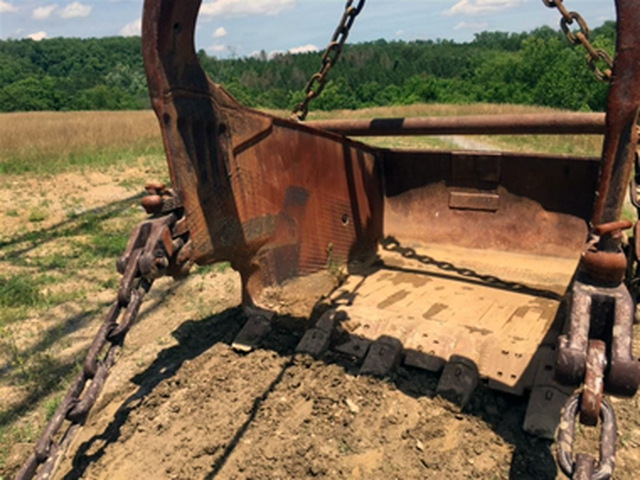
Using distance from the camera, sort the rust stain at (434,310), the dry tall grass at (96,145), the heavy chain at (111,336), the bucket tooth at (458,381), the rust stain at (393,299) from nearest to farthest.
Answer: the heavy chain at (111,336)
the bucket tooth at (458,381)
the rust stain at (434,310)
the rust stain at (393,299)
the dry tall grass at (96,145)

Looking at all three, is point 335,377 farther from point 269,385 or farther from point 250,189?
point 250,189

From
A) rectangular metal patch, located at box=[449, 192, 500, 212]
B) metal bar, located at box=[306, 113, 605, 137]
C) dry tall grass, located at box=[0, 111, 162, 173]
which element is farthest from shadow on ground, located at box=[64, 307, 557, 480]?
dry tall grass, located at box=[0, 111, 162, 173]

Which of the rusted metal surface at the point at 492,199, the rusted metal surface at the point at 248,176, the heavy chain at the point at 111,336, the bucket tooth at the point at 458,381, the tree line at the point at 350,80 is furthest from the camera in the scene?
the tree line at the point at 350,80

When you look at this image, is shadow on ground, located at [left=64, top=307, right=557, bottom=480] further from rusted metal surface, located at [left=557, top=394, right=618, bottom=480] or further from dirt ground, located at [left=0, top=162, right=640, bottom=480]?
rusted metal surface, located at [left=557, top=394, right=618, bottom=480]

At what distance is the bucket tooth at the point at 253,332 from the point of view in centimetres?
336

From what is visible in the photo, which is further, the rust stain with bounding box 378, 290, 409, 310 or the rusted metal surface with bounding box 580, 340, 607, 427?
the rust stain with bounding box 378, 290, 409, 310

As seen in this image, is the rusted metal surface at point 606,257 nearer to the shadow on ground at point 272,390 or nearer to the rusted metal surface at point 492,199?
the shadow on ground at point 272,390

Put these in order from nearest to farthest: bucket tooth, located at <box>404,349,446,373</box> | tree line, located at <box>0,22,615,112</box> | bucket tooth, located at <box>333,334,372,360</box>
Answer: bucket tooth, located at <box>404,349,446,373</box> → bucket tooth, located at <box>333,334,372,360</box> → tree line, located at <box>0,22,615,112</box>

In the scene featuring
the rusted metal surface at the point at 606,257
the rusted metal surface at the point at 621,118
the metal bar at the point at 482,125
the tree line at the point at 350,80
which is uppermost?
the rusted metal surface at the point at 621,118

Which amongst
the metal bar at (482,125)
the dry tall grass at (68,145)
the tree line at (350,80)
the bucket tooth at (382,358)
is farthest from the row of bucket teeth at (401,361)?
the tree line at (350,80)

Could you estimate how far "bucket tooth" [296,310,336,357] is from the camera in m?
3.21

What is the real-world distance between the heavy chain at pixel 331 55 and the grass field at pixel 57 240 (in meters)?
2.35

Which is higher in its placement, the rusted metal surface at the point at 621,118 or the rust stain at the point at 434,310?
the rusted metal surface at the point at 621,118

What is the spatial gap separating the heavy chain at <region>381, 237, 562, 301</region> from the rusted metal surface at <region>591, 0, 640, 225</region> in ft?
6.54
